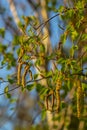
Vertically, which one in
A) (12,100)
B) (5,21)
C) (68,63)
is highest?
(5,21)

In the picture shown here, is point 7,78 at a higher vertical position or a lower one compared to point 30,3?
lower

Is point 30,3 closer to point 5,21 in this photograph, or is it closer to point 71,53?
point 5,21

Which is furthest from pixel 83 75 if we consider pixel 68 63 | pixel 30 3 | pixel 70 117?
pixel 30 3

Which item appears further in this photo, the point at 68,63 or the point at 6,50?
the point at 6,50

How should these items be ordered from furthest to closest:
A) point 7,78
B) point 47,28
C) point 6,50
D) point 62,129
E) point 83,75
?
1. point 47,28
2. point 62,129
3. point 6,50
4. point 7,78
5. point 83,75

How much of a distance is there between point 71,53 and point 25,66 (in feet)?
1.31

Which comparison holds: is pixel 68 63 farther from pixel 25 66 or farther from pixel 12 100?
pixel 12 100

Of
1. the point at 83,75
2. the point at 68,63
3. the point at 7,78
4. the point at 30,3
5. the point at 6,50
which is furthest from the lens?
the point at 30,3

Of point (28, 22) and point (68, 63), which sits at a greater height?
point (28, 22)

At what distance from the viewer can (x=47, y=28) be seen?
260 inches

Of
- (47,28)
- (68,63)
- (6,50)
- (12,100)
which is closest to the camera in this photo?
(68,63)

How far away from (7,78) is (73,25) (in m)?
0.92

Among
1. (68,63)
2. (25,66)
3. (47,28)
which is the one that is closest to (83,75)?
(68,63)

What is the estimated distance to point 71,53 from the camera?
3.31 metres
